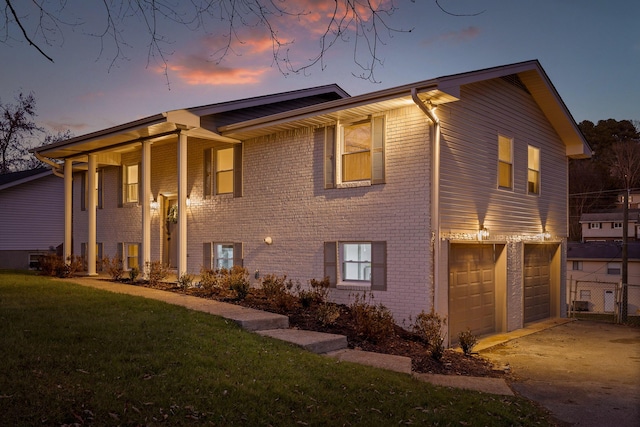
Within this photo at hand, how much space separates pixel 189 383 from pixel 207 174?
10.5 meters

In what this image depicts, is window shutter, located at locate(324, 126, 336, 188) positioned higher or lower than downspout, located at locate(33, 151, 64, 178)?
lower

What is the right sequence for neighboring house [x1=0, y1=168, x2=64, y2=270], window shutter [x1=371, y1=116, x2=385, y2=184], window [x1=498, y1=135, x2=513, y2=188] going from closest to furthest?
1. window shutter [x1=371, y1=116, x2=385, y2=184]
2. window [x1=498, y1=135, x2=513, y2=188]
3. neighboring house [x1=0, y1=168, x2=64, y2=270]

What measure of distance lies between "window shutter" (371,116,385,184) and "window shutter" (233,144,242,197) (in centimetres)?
445

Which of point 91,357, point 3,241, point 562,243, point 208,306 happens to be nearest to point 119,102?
point 208,306

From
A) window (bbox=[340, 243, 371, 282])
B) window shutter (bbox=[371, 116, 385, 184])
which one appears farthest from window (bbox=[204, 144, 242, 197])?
window shutter (bbox=[371, 116, 385, 184])

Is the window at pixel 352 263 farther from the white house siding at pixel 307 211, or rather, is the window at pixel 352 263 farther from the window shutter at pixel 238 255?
the window shutter at pixel 238 255

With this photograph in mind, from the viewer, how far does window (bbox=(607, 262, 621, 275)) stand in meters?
38.6

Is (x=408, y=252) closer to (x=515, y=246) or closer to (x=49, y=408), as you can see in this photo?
(x=515, y=246)

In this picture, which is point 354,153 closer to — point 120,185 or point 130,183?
point 130,183

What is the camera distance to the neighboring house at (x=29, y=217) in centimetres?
2530

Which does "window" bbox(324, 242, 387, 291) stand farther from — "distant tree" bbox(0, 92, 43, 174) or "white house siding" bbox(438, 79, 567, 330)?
"distant tree" bbox(0, 92, 43, 174)

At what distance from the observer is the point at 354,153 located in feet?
41.5

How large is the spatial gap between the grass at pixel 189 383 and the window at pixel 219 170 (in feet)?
23.6

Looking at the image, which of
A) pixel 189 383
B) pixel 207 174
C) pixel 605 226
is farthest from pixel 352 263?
pixel 605 226
